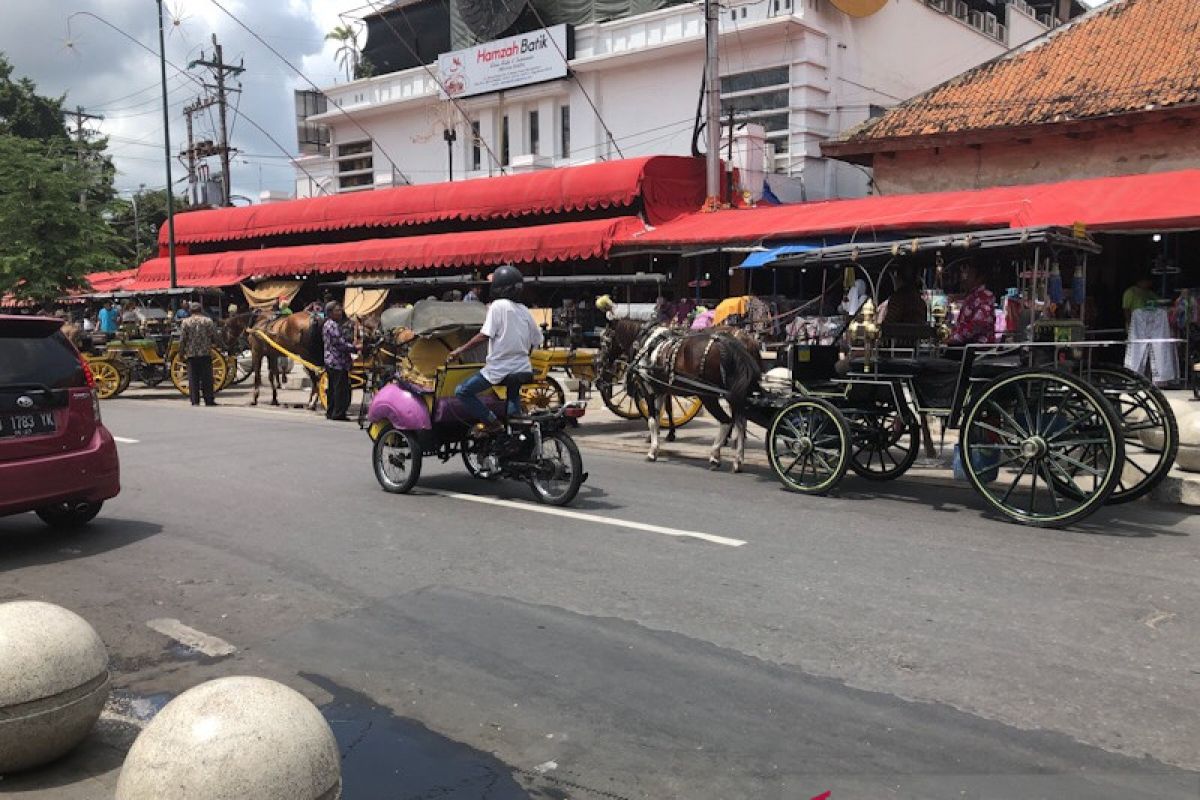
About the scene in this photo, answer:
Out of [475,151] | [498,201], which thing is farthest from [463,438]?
[475,151]

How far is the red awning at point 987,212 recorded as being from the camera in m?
13.8

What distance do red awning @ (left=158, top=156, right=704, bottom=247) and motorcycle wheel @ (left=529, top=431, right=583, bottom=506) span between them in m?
13.9

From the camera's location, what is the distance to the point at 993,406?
308 inches

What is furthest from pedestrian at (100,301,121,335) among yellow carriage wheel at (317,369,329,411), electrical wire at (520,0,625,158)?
electrical wire at (520,0,625,158)

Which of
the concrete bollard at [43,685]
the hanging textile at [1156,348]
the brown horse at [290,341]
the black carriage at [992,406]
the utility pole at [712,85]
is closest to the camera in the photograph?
the concrete bollard at [43,685]

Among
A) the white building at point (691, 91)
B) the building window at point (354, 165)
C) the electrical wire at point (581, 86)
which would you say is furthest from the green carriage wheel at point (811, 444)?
the building window at point (354, 165)

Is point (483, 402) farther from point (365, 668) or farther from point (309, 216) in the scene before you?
point (309, 216)

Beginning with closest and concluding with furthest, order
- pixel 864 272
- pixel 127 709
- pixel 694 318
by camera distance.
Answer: pixel 127 709, pixel 864 272, pixel 694 318

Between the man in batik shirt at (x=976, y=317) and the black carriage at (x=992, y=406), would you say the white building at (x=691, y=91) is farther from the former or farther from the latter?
the man in batik shirt at (x=976, y=317)

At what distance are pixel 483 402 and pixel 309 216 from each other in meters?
23.4

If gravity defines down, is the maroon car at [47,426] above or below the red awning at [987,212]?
below

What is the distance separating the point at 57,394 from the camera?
23.1 ft

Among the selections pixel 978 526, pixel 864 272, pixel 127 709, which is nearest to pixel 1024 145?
pixel 864 272

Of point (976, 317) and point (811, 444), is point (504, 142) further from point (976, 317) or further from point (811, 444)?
point (976, 317)
